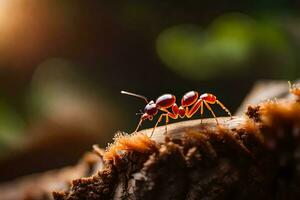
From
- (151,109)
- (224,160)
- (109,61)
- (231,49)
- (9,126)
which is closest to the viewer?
(224,160)

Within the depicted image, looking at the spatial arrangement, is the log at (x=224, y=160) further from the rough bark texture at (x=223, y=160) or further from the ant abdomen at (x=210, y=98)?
the ant abdomen at (x=210, y=98)

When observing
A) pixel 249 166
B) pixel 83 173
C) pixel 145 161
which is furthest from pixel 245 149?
pixel 83 173

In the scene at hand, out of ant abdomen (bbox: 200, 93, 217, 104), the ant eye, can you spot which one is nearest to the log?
ant abdomen (bbox: 200, 93, 217, 104)

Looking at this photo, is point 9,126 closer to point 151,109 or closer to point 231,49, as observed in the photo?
point 231,49

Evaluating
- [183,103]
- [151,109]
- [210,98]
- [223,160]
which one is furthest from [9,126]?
[223,160]

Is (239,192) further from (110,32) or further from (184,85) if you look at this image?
(110,32)

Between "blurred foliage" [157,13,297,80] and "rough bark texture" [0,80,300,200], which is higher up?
"rough bark texture" [0,80,300,200]

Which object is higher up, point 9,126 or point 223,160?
point 223,160

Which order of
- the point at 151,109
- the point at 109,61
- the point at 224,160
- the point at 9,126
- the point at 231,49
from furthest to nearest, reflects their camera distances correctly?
the point at 109,61 < the point at 9,126 < the point at 231,49 < the point at 151,109 < the point at 224,160

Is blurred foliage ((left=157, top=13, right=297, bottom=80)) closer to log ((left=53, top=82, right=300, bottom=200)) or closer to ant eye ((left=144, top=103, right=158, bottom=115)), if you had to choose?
ant eye ((left=144, top=103, right=158, bottom=115))
